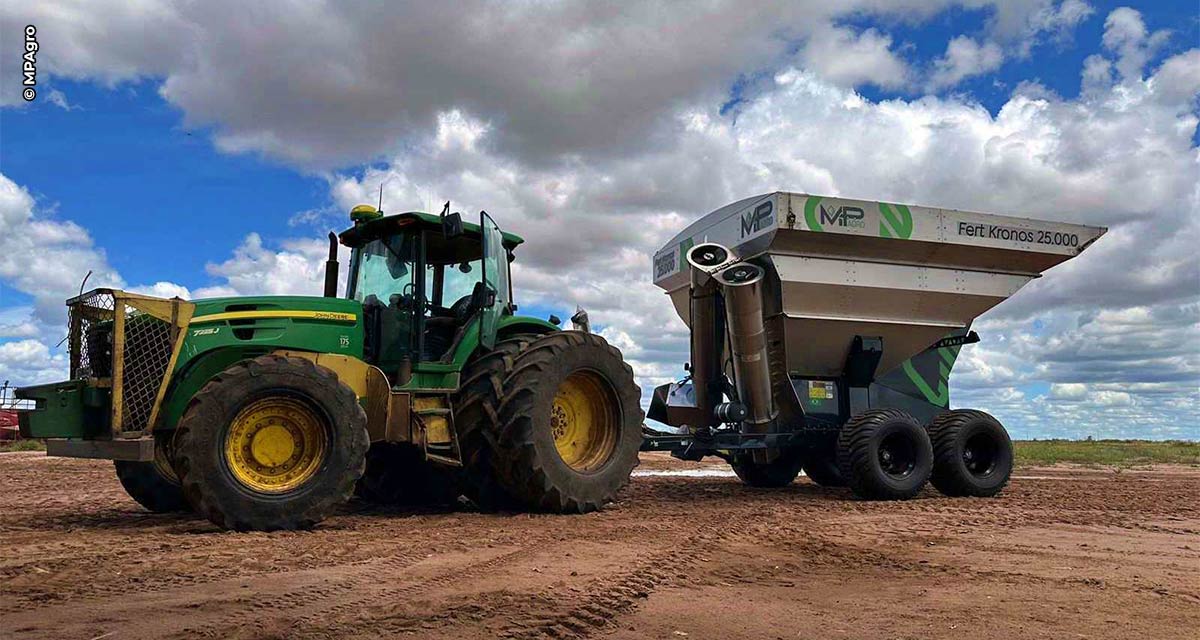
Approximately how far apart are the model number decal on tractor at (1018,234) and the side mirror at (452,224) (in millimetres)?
5899

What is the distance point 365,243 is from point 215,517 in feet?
10.3

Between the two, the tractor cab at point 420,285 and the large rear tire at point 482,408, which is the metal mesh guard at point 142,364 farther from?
the large rear tire at point 482,408

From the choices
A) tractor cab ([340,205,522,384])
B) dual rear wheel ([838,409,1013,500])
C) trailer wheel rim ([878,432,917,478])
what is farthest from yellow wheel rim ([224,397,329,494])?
trailer wheel rim ([878,432,917,478])

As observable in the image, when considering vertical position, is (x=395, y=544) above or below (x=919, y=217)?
below

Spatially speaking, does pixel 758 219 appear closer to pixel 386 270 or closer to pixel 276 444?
pixel 386 270

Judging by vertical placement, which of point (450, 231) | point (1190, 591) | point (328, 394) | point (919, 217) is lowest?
point (1190, 591)

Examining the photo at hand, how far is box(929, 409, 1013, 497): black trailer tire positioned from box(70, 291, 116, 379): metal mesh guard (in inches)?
321

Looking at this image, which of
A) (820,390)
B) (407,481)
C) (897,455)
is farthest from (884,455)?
(407,481)

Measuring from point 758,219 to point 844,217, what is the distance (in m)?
0.90

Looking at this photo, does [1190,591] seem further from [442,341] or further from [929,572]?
[442,341]

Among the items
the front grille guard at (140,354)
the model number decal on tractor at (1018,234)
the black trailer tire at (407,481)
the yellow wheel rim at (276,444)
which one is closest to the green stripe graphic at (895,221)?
the model number decal on tractor at (1018,234)

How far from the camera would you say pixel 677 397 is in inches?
422

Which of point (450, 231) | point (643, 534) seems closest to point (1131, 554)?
point (643, 534)

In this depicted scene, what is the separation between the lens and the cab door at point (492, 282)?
8109mm
